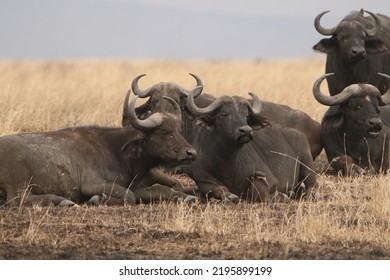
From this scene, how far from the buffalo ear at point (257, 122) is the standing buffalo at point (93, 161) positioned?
813 mm


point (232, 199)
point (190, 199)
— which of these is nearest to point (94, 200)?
point (190, 199)

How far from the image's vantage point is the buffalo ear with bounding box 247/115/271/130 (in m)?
12.4

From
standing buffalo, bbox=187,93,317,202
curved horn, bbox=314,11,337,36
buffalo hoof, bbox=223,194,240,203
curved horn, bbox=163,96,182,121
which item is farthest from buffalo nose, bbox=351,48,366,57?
buffalo hoof, bbox=223,194,240,203

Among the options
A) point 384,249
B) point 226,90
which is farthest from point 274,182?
point 226,90

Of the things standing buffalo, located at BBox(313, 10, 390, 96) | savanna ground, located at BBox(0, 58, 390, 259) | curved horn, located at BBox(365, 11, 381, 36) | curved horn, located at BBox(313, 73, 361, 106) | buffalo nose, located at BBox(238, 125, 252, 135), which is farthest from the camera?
curved horn, located at BBox(365, 11, 381, 36)

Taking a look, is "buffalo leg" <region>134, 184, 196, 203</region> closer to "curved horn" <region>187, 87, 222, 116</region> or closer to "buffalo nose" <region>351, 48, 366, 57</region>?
"curved horn" <region>187, 87, 222, 116</region>

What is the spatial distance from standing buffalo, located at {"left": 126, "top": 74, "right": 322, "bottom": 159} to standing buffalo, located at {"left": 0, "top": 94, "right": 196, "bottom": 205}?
0.67 metres

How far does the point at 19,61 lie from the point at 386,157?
37229 mm

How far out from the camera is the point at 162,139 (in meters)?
12.3

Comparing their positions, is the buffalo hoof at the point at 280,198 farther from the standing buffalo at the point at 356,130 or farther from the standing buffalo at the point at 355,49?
the standing buffalo at the point at 355,49

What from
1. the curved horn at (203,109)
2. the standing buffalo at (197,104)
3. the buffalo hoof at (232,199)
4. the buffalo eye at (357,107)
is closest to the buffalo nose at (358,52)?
the standing buffalo at (197,104)

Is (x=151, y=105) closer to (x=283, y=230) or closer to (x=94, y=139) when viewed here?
(x=94, y=139)

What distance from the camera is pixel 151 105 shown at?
559 inches

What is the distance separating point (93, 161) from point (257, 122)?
1869 mm
